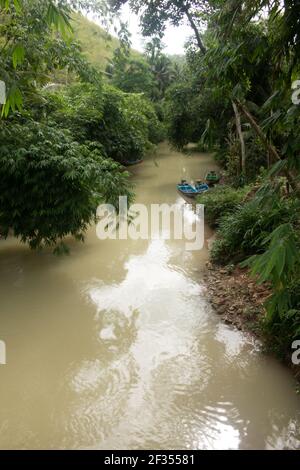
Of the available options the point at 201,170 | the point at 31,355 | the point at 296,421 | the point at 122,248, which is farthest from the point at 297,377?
the point at 201,170

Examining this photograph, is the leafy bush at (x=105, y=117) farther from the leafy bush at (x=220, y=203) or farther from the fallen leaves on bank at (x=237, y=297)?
the fallen leaves on bank at (x=237, y=297)

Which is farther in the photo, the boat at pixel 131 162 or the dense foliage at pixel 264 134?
the boat at pixel 131 162

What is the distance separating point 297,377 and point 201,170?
38.9ft

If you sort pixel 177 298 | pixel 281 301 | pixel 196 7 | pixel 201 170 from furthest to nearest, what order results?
1. pixel 201 170
2. pixel 196 7
3. pixel 177 298
4. pixel 281 301

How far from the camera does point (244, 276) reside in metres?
5.55

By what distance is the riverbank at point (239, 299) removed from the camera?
4.51 metres

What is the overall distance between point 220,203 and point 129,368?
4634 millimetres

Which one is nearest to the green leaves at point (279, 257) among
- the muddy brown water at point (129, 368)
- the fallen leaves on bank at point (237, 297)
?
the muddy brown water at point (129, 368)

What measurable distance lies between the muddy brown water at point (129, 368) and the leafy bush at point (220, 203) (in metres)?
1.71

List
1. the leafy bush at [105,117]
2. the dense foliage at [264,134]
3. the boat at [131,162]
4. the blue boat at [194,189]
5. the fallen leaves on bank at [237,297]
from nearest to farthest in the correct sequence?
1. the dense foliage at [264,134]
2. the fallen leaves on bank at [237,297]
3. the leafy bush at [105,117]
4. the blue boat at [194,189]
5. the boat at [131,162]

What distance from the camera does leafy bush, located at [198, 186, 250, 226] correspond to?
774 centimetres

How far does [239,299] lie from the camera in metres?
5.14

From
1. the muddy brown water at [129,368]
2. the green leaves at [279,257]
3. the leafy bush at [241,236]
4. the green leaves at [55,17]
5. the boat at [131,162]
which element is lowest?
the muddy brown water at [129,368]
